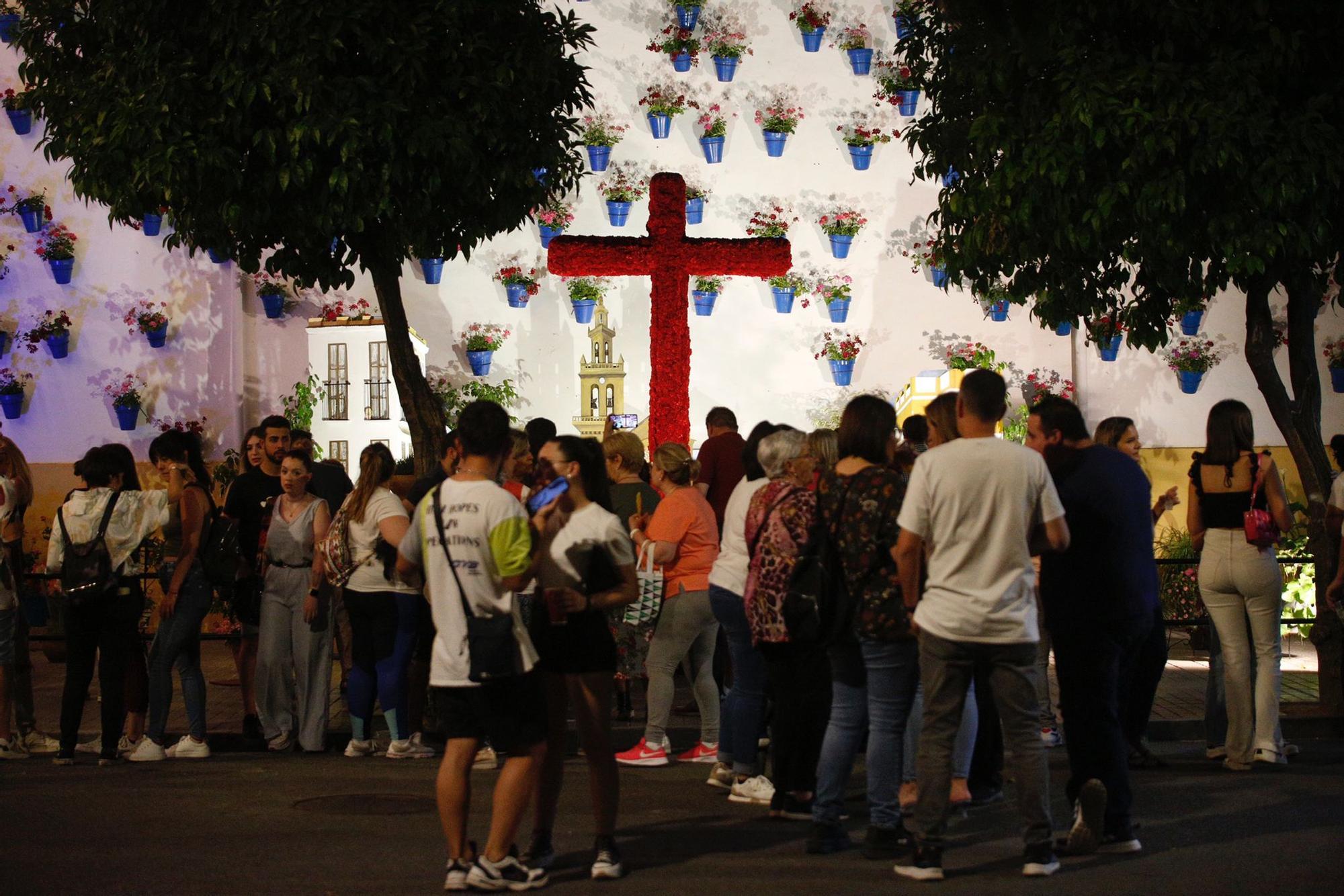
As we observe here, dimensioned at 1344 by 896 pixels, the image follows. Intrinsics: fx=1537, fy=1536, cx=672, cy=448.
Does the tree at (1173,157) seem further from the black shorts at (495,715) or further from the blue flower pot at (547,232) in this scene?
the blue flower pot at (547,232)

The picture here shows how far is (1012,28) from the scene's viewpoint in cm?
863

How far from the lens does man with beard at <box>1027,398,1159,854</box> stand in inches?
233

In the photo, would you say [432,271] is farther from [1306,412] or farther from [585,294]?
[1306,412]

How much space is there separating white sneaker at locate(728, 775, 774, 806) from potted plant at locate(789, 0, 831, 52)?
366 inches

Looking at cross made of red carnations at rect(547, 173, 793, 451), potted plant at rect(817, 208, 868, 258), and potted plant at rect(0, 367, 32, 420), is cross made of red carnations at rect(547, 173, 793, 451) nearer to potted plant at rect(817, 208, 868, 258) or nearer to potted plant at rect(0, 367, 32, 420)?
potted plant at rect(817, 208, 868, 258)

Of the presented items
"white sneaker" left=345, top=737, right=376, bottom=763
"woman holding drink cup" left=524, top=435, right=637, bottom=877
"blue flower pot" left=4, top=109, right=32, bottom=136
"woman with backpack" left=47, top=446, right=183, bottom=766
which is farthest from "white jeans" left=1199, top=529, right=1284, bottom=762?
"blue flower pot" left=4, top=109, right=32, bottom=136

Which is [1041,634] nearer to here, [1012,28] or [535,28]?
[1012,28]

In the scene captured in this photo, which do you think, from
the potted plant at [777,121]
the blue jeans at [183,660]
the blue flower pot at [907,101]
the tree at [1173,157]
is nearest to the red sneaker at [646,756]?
the blue jeans at [183,660]

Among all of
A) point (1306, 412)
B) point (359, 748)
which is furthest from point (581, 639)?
point (1306, 412)

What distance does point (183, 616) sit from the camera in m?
8.43

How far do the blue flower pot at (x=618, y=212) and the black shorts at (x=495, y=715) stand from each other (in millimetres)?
9571

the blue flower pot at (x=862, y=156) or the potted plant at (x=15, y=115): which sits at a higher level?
the potted plant at (x=15, y=115)

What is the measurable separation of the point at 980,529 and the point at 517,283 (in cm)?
943

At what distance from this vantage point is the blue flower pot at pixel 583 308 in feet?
47.5
